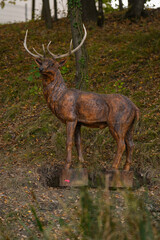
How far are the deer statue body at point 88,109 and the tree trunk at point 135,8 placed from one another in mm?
8790

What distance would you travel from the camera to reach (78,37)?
8.10 m

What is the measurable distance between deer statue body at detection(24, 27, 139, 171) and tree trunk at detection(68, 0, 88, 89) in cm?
246

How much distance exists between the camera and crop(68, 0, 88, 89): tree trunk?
8023 millimetres

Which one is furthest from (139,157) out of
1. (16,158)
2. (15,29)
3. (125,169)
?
(15,29)

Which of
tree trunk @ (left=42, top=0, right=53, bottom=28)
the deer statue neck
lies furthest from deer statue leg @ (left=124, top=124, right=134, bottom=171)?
tree trunk @ (left=42, top=0, right=53, bottom=28)

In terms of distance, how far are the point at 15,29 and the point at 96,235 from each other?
47.5ft

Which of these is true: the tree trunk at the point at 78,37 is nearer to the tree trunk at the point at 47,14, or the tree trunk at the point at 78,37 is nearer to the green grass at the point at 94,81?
the green grass at the point at 94,81

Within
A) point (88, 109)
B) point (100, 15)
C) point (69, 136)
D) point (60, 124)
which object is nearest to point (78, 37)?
point (60, 124)

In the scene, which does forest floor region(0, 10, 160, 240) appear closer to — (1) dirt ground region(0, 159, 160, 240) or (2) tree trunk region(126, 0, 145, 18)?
(1) dirt ground region(0, 159, 160, 240)

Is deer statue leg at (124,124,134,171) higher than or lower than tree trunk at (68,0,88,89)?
lower

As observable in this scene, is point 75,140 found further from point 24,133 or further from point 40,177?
point 24,133

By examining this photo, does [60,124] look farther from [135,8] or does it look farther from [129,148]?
A: [135,8]

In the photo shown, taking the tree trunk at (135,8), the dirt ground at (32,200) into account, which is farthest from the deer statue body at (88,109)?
the tree trunk at (135,8)

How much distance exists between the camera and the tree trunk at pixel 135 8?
13.4 metres
